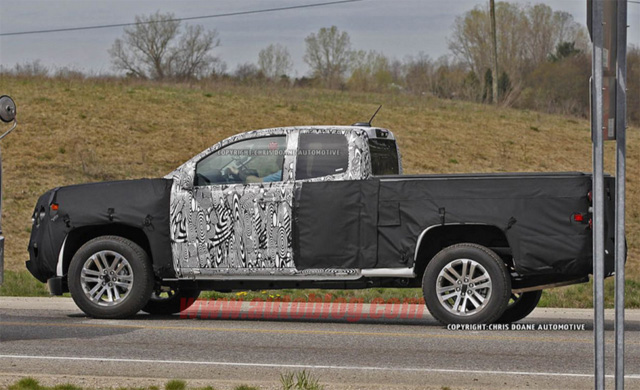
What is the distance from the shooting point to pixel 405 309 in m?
13.3

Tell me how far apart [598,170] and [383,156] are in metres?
6.75

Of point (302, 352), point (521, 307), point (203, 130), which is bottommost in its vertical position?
point (521, 307)

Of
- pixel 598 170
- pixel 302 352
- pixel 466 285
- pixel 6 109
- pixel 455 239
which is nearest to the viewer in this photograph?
pixel 598 170

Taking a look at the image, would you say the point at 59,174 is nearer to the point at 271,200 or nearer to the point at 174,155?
the point at 174,155

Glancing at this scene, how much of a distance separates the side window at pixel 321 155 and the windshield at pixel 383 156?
1.15 ft

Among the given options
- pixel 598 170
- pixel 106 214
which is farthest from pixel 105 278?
pixel 598 170

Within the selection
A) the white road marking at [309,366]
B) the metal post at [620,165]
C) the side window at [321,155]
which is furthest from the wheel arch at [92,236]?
the metal post at [620,165]

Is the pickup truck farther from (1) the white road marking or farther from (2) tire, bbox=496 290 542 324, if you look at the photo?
(1) the white road marking

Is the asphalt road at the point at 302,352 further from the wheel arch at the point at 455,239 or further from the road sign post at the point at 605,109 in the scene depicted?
the road sign post at the point at 605,109

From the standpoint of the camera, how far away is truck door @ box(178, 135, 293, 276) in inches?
441

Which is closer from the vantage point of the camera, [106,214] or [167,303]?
Result: [106,214]

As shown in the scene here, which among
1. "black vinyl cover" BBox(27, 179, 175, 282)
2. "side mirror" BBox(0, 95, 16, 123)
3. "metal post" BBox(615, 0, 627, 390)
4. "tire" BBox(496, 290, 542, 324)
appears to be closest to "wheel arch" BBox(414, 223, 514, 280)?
"tire" BBox(496, 290, 542, 324)

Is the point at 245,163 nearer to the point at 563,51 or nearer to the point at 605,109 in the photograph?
the point at 605,109

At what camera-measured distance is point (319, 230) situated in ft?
36.6
